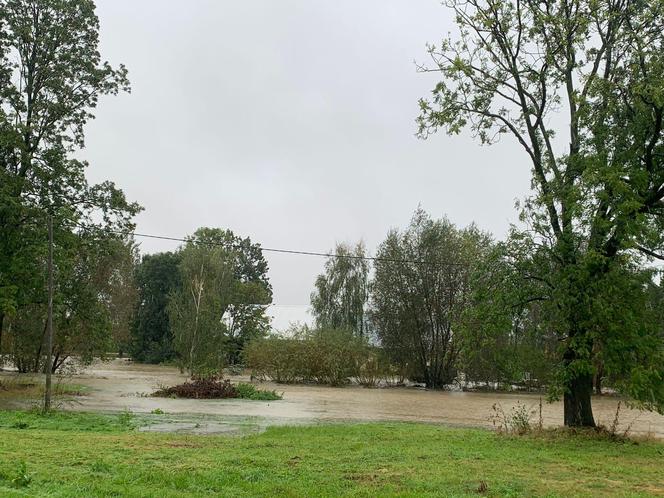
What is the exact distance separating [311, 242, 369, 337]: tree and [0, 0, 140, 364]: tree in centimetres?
3222

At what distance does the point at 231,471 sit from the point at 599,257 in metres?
9.56

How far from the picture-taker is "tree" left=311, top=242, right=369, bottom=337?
5953 cm

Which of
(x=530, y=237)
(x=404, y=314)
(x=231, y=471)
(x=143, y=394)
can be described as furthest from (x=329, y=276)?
(x=231, y=471)

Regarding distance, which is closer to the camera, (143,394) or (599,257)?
(599,257)

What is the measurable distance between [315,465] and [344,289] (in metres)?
51.1

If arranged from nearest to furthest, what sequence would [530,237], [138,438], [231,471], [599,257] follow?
[231,471], [138,438], [599,257], [530,237]

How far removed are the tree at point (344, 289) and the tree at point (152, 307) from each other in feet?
91.0

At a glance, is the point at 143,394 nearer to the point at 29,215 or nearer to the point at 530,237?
the point at 29,215

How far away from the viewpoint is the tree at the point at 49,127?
2633 centimetres

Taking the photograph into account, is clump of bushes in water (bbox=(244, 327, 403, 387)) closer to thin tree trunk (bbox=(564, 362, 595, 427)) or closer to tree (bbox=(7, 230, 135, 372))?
tree (bbox=(7, 230, 135, 372))

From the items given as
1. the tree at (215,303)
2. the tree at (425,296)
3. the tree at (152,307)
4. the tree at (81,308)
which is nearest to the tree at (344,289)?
the tree at (215,303)

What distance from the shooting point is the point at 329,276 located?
60.4m

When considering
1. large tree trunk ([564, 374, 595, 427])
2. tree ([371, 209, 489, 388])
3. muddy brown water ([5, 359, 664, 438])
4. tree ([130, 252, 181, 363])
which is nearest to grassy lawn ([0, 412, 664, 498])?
large tree trunk ([564, 374, 595, 427])

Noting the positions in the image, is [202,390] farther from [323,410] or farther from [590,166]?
[590,166]
